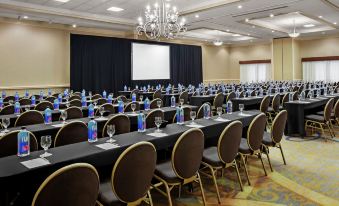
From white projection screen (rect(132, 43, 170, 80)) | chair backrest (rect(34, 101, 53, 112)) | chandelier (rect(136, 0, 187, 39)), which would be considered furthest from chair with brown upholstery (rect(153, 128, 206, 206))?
white projection screen (rect(132, 43, 170, 80))

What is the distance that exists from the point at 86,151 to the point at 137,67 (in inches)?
510

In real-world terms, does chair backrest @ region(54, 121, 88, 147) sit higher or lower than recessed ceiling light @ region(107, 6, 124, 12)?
lower

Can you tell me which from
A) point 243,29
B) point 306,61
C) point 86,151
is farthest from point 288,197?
point 306,61

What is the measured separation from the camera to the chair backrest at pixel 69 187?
6.05ft

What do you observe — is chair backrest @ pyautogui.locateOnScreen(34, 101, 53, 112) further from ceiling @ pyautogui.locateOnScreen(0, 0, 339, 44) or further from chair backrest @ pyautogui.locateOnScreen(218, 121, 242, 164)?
chair backrest @ pyautogui.locateOnScreen(218, 121, 242, 164)

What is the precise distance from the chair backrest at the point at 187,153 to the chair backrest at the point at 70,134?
1427 millimetres

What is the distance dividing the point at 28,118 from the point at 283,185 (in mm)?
4060

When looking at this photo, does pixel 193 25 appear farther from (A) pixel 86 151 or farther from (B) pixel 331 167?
(A) pixel 86 151

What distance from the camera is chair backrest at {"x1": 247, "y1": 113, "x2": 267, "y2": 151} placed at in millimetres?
3758

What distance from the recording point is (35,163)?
2.37m

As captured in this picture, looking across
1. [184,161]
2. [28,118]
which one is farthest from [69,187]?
[28,118]

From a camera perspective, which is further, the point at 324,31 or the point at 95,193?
the point at 324,31

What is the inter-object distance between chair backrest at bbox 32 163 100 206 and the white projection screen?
13.4 m

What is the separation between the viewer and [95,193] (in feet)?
6.93
